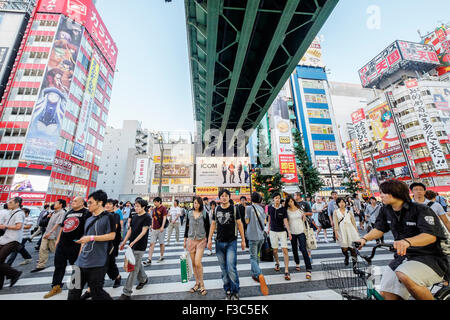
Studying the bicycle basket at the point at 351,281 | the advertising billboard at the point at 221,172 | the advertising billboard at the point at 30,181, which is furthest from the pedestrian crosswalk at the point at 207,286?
the advertising billboard at the point at 30,181

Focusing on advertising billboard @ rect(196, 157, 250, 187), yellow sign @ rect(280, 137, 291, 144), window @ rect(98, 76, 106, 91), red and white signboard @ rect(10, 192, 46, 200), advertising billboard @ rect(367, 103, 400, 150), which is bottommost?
red and white signboard @ rect(10, 192, 46, 200)

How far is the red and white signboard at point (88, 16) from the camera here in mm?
33344

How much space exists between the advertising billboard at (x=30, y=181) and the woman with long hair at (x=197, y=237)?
33074mm

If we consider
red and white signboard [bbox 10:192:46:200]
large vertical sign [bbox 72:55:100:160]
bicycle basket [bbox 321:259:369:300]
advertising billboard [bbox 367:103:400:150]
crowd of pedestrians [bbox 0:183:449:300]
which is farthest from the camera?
advertising billboard [bbox 367:103:400:150]

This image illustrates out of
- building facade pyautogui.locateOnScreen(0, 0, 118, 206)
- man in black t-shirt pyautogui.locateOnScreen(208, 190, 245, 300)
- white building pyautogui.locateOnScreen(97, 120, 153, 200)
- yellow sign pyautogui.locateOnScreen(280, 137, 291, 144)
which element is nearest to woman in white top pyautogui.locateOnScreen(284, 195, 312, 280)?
man in black t-shirt pyautogui.locateOnScreen(208, 190, 245, 300)

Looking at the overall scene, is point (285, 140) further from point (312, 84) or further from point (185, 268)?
point (185, 268)

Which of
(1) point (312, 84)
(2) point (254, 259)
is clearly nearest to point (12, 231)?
(2) point (254, 259)

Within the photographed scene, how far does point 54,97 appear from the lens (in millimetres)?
28609

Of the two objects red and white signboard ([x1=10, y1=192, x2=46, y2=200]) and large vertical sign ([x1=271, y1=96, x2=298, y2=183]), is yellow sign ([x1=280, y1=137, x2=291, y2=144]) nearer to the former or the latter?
large vertical sign ([x1=271, y1=96, x2=298, y2=183])

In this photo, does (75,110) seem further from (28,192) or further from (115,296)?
(115,296)

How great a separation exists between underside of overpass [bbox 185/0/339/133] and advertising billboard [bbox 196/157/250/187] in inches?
316

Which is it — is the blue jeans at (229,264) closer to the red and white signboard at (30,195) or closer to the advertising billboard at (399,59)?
the red and white signboard at (30,195)

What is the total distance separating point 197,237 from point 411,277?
3.24 metres

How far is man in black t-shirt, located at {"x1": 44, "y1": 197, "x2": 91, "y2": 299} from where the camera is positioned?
11.2 ft
